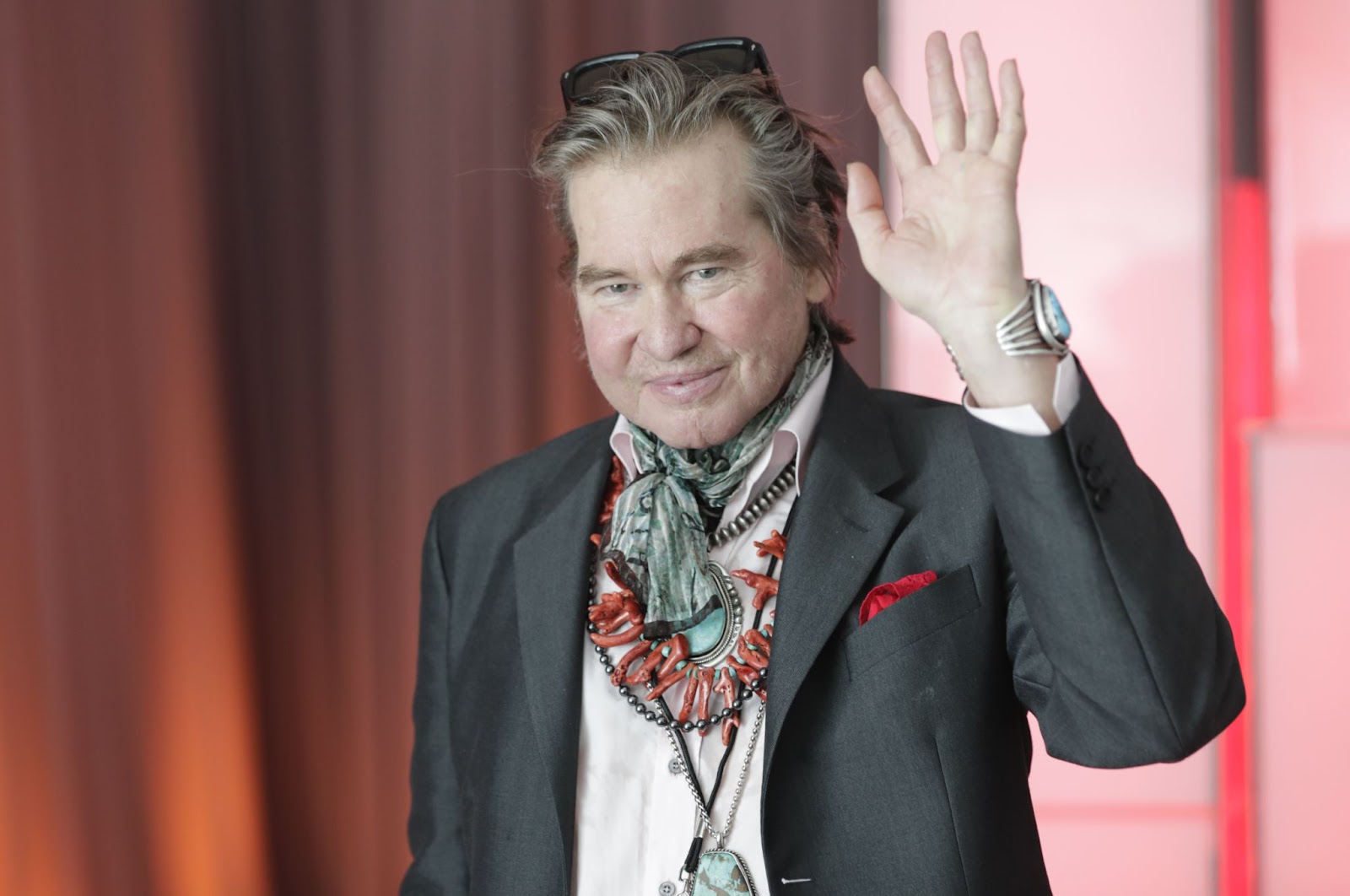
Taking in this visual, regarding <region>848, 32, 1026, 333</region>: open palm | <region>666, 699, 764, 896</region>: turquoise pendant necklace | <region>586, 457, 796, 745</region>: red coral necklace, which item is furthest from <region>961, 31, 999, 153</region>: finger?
<region>666, 699, 764, 896</region>: turquoise pendant necklace

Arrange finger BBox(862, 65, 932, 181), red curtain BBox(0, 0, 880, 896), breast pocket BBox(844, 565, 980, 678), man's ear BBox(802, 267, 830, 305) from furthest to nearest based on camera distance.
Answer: red curtain BBox(0, 0, 880, 896) → man's ear BBox(802, 267, 830, 305) → breast pocket BBox(844, 565, 980, 678) → finger BBox(862, 65, 932, 181)

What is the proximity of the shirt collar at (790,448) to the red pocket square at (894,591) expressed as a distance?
0.55 ft

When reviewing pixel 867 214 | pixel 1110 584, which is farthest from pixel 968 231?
pixel 1110 584

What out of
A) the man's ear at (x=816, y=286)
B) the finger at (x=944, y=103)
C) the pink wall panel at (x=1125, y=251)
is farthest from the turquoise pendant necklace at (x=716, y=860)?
the pink wall panel at (x=1125, y=251)

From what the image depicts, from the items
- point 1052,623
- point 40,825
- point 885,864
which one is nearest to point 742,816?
point 885,864

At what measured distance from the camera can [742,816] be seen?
127 centimetres

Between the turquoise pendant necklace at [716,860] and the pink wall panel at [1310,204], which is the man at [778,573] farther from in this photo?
the pink wall panel at [1310,204]

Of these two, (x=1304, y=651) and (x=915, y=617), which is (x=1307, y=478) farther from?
(x=915, y=617)

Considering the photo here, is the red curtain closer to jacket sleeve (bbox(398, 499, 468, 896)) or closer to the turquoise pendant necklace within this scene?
jacket sleeve (bbox(398, 499, 468, 896))

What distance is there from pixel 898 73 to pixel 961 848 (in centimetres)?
164

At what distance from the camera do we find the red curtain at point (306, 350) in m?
1.97

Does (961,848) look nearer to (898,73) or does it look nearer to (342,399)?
(342,399)

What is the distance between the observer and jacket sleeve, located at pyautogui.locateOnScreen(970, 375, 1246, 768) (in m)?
0.98

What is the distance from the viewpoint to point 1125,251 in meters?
2.45
